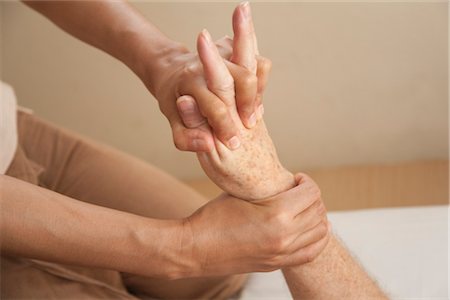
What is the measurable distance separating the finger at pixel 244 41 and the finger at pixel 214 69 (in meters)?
0.06

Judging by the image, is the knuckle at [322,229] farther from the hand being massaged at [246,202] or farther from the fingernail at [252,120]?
the fingernail at [252,120]

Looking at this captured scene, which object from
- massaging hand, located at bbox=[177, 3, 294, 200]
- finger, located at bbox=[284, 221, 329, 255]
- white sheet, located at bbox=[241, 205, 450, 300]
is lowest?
white sheet, located at bbox=[241, 205, 450, 300]

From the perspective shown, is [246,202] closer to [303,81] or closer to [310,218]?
[310,218]

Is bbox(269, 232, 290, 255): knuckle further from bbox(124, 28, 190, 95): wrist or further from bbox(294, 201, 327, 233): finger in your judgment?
bbox(124, 28, 190, 95): wrist

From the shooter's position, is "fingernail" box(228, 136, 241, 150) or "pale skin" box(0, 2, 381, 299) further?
"fingernail" box(228, 136, 241, 150)

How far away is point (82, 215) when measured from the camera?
3.38 ft

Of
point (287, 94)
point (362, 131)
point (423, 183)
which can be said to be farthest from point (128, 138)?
point (423, 183)

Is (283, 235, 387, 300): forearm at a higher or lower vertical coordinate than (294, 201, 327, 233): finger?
lower

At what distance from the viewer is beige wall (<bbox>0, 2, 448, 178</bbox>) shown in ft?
7.23

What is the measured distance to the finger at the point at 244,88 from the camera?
1083 millimetres

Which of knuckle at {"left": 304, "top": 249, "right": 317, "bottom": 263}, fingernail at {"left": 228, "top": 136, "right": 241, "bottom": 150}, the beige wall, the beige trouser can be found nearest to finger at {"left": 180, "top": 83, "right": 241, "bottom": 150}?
fingernail at {"left": 228, "top": 136, "right": 241, "bottom": 150}

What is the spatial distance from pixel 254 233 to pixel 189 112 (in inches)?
8.3

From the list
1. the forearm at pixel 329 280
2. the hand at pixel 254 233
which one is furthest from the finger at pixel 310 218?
the forearm at pixel 329 280

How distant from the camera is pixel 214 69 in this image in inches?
42.1
